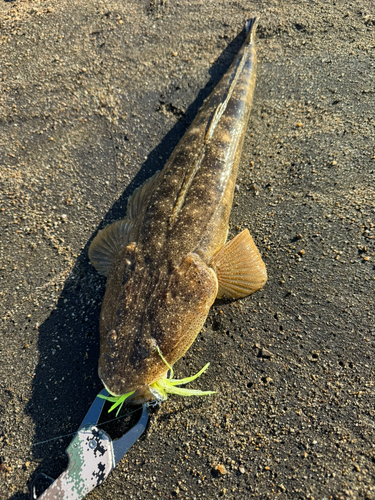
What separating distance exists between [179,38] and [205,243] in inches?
139

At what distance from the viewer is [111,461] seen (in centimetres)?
274

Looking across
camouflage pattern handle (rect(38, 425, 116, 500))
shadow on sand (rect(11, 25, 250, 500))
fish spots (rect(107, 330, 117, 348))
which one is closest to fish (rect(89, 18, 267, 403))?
fish spots (rect(107, 330, 117, 348))

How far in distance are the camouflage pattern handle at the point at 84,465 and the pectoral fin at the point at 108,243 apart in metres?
1.55

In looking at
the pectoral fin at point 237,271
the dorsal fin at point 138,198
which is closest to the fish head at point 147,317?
the pectoral fin at point 237,271

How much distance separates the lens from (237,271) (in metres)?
3.28

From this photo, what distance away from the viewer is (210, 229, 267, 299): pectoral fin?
10.7 feet

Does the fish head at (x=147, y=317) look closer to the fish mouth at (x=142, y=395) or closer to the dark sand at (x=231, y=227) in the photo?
the fish mouth at (x=142, y=395)

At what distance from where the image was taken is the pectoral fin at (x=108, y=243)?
3410 mm

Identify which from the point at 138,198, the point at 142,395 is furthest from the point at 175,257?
the point at 142,395

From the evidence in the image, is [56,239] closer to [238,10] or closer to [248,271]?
[248,271]

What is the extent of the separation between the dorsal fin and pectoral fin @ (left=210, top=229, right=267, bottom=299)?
3.57ft

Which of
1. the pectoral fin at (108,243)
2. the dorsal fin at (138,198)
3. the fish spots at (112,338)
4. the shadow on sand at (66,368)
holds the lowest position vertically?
the shadow on sand at (66,368)

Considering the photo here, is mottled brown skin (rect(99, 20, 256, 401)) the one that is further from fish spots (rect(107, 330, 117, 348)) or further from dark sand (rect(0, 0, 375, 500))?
dark sand (rect(0, 0, 375, 500))

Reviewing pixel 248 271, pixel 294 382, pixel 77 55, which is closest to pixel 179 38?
pixel 77 55
